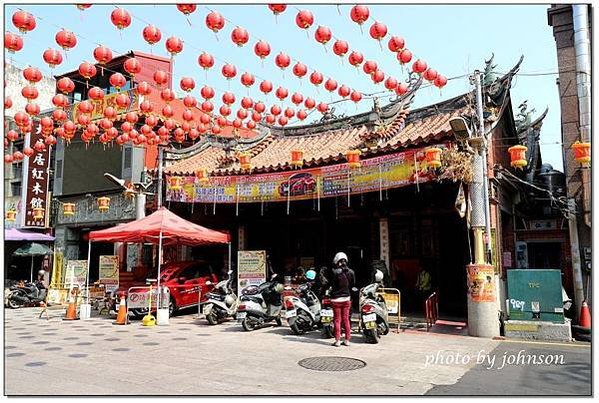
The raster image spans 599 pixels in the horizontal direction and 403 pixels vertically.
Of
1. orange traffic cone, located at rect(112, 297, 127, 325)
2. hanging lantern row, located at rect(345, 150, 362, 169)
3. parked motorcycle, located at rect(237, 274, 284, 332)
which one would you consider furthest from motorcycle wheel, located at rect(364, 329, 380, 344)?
orange traffic cone, located at rect(112, 297, 127, 325)

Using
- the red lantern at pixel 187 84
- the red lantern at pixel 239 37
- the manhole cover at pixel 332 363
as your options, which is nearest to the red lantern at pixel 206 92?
the red lantern at pixel 187 84

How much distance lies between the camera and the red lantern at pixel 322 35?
8.78 m

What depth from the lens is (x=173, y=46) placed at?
9430mm

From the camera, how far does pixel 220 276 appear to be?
16.4 metres

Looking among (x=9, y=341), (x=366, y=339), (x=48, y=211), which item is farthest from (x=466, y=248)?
(x=48, y=211)

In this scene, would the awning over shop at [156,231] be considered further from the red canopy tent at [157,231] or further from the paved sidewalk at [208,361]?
the paved sidewalk at [208,361]

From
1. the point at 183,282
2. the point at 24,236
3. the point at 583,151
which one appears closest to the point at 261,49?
the point at 583,151

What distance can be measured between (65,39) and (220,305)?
674 cm

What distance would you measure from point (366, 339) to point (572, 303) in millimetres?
6733

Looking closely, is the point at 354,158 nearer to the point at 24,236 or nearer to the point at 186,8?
the point at 186,8

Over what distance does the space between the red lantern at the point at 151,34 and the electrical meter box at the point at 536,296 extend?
8.33 meters

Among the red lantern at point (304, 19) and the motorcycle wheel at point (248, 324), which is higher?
the red lantern at point (304, 19)

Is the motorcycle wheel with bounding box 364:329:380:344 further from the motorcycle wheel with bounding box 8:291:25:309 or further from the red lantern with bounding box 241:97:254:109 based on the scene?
the motorcycle wheel with bounding box 8:291:25:309

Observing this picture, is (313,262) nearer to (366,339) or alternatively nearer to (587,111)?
(366,339)
